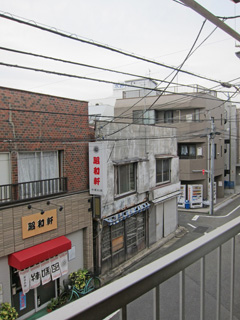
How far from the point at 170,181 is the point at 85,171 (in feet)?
22.4

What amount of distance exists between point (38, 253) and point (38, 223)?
35.5 inches

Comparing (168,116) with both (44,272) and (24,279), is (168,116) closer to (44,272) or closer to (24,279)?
(44,272)

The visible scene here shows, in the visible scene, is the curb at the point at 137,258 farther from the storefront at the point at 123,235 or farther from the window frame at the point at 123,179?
the window frame at the point at 123,179

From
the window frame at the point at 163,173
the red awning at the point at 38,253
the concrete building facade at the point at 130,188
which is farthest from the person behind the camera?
the window frame at the point at 163,173

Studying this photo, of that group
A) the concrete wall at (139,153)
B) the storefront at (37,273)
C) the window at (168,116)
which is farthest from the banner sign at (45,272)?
the window at (168,116)

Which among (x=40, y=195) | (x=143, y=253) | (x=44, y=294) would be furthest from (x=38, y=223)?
(x=143, y=253)

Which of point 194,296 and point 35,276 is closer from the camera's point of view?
point 194,296

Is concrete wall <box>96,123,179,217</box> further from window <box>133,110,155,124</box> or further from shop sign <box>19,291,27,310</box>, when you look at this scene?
window <box>133,110,155,124</box>

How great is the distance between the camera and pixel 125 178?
40.4 ft

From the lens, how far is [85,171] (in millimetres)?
10641

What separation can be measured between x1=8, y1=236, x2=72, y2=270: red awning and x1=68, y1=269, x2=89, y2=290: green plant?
1098 millimetres

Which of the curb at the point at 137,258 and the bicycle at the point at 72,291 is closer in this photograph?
the bicycle at the point at 72,291

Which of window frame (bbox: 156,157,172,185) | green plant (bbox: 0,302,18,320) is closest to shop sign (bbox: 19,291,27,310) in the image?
green plant (bbox: 0,302,18,320)

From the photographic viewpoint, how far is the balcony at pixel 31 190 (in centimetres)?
804
